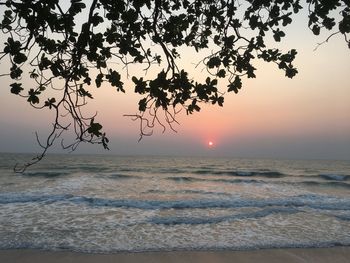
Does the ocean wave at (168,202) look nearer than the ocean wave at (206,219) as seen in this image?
No

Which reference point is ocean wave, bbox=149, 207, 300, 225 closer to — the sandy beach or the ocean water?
the ocean water

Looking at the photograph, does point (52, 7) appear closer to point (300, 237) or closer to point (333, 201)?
point (300, 237)

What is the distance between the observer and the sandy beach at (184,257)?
8.44 m

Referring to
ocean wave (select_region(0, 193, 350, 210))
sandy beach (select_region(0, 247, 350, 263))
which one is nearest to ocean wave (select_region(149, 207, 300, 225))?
ocean wave (select_region(0, 193, 350, 210))

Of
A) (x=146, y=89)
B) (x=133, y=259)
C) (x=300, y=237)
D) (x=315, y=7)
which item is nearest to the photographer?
(x=146, y=89)

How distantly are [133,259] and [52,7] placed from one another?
7022 millimetres

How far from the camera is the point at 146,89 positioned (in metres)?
2.86

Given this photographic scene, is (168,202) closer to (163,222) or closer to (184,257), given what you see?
(163,222)

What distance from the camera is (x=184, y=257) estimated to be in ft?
28.6

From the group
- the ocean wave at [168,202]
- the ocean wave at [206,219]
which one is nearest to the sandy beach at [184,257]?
the ocean wave at [206,219]

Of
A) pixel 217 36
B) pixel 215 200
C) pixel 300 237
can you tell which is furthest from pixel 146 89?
pixel 215 200

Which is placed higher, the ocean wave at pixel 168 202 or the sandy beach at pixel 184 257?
the ocean wave at pixel 168 202

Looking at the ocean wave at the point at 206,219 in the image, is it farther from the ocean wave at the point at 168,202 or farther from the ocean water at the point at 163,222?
the ocean wave at the point at 168,202

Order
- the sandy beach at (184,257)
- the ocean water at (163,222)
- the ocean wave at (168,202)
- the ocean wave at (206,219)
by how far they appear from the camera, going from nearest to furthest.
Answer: the sandy beach at (184,257) → the ocean water at (163,222) → the ocean wave at (206,219) → the ocean wave at (168,202)
